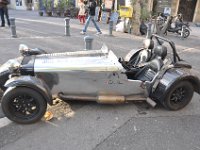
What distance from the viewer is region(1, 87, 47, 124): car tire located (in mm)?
3412

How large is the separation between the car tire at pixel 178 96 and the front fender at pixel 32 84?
199cm

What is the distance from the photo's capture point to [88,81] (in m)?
3.84

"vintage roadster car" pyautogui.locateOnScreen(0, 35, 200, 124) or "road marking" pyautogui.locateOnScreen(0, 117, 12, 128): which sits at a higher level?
"vintage roadster car" pyautogui.locateOnScreen(0, 35, 200, 124)

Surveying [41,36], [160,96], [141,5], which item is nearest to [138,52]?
[160,96]

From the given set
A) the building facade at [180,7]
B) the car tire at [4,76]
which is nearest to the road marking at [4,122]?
the car tire at [4,76]

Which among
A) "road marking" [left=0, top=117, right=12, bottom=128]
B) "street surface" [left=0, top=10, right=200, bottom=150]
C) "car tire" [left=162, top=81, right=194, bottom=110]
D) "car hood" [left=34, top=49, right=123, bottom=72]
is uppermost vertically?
"car hood" [left=34, top=49, right=123, bottom=72]

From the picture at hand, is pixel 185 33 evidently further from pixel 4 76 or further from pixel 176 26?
pixel 4 76

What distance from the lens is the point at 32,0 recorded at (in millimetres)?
29516

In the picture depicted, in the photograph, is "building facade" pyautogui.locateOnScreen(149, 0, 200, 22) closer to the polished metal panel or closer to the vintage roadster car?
the vintage roadster car

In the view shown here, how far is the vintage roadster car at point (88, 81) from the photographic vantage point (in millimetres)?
3490

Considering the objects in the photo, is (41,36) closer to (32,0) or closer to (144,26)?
(144,26)

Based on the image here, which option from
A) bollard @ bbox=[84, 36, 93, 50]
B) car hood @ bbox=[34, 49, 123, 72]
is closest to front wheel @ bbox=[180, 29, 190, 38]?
bollard @ bbox=[84, 36, 93, 50]

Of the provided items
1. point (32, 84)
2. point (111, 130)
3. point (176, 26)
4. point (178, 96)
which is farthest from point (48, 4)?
point (111, 130)

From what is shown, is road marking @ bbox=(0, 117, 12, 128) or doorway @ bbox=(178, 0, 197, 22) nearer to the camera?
road marking @ bbox=(0, 117, 12, 128)
